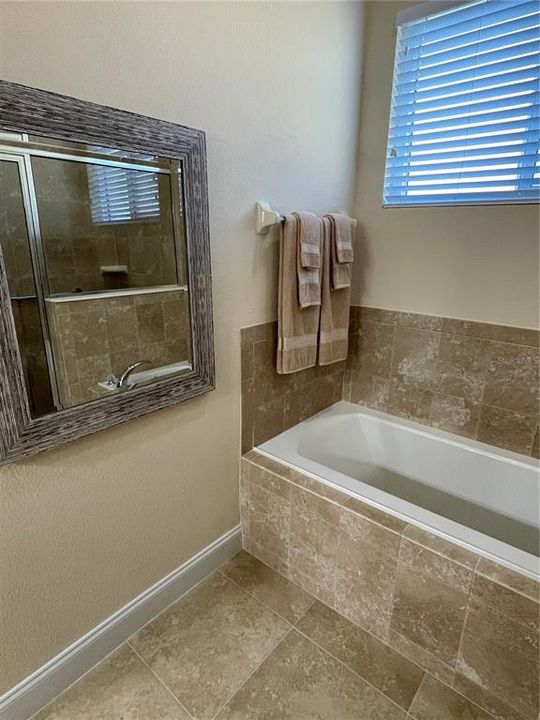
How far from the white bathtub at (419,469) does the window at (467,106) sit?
1150 millimetres

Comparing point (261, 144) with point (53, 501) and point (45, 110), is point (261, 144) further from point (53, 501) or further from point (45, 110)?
point (53, 501)

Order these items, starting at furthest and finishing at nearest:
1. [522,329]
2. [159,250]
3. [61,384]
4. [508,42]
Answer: [522,329]
[508,42]
[159,250]
[61,384]

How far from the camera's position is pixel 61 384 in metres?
1.10

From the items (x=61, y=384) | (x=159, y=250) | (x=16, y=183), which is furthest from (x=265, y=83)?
(x=61, y=384)

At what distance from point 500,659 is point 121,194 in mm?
1808

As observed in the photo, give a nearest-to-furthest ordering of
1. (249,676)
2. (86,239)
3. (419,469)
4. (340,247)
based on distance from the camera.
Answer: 1. (86,239)
2. (249,676)
3. (340,247)
4. (419,469)

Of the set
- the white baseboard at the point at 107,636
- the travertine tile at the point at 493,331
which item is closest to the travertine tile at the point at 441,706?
the white baseboard at the point at 107,636

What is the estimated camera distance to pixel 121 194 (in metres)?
1.18

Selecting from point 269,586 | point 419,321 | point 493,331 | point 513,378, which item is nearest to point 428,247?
point 419,321

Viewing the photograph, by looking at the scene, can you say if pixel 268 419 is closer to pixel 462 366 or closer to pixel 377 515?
pixel 377 515

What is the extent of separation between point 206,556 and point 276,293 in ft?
3.94

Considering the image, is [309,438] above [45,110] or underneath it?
underneath

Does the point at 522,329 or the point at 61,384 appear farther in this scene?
the point at 522,329

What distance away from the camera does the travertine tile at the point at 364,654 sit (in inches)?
51.4
